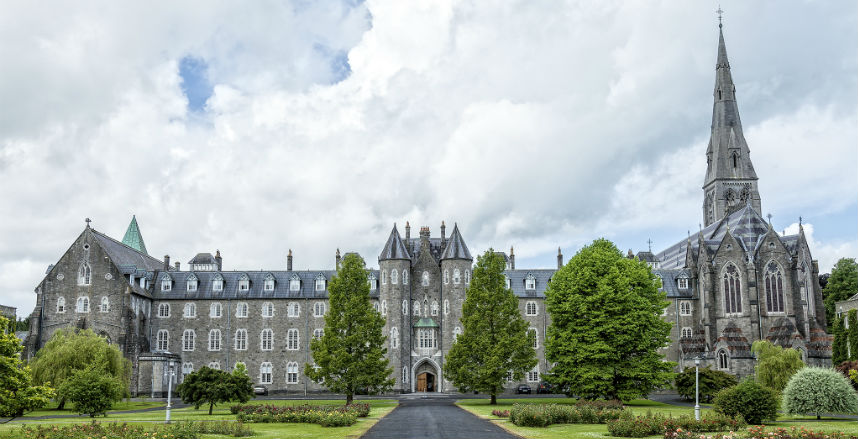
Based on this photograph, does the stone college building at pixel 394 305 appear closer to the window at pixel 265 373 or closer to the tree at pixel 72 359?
the window at pixel 265 373

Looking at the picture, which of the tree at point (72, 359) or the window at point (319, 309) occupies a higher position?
the window at point (319, 309)

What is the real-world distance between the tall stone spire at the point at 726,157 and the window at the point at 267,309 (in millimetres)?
72146

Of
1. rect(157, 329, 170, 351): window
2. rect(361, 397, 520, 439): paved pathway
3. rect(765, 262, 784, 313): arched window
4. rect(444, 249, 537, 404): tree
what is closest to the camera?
rect(361, 397, 520, 439): paved pathway

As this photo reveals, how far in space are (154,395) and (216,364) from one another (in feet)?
33.6

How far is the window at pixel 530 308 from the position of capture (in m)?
84.5

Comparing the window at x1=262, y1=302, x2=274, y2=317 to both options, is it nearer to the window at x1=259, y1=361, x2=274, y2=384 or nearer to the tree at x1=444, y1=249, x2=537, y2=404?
the window at x1=259, y1=361, x2=274, y2=384

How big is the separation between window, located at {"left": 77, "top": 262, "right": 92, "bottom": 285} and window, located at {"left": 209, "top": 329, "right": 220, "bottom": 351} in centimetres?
1404

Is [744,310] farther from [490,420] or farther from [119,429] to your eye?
[119,429]

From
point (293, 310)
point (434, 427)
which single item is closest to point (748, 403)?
point (434, 427)

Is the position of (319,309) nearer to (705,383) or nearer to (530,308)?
(530,308)

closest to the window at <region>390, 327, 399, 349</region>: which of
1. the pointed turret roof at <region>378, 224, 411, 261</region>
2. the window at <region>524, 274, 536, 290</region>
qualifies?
the pointed turret roof at <region>378, 224, 411, 261</region>

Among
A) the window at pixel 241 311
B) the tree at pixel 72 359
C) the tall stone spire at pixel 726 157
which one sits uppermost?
the tall stone spire at pixel 726 157

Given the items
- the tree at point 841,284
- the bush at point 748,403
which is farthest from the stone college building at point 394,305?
the bush at point 748,403

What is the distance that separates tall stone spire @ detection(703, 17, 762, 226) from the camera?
11638cm
